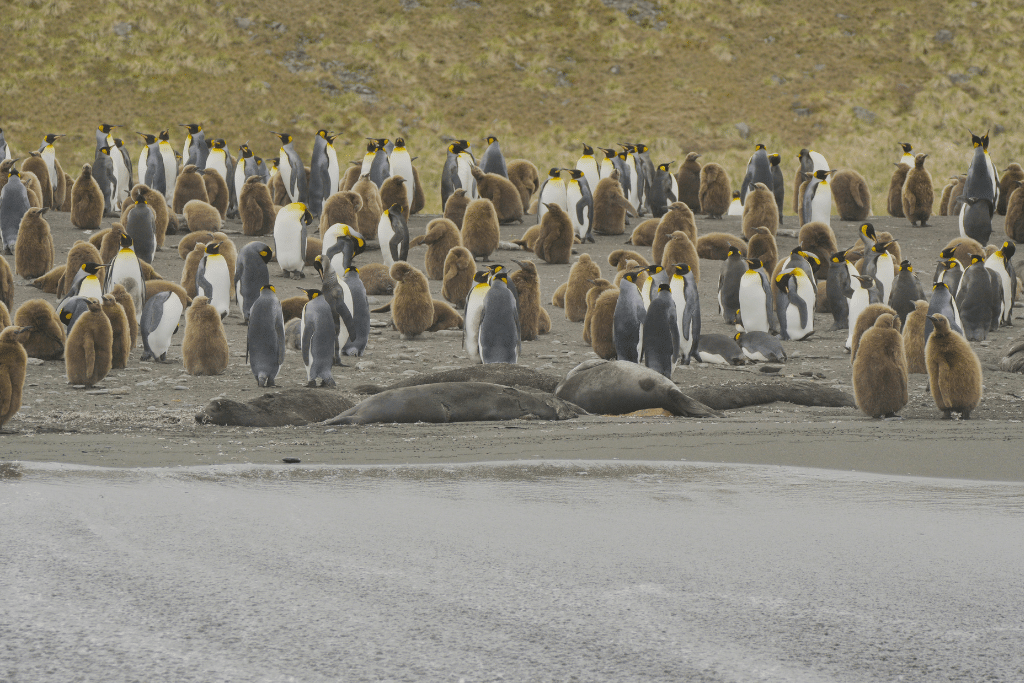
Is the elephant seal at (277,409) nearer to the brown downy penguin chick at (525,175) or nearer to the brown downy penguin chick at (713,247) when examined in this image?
the brown downy penguin chick at (713,247)

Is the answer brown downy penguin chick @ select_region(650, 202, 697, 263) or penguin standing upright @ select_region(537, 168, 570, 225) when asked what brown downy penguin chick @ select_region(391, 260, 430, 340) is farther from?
penguin standing upright @ select_region(537, 168, 570, 225)

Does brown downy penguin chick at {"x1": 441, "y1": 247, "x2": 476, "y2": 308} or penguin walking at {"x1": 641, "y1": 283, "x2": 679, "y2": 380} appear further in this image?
brown downy penguin chick at {"x1": 441, "y1": 247, "x2": 476, "y2": 308}

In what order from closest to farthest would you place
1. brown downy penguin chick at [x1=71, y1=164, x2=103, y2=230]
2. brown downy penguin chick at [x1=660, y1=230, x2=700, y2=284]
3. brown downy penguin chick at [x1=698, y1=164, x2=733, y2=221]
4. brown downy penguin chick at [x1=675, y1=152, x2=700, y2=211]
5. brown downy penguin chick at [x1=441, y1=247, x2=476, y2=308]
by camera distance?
brown downy penguin chick at [x1=441, y1=247, x2=476, y2=308] → brown downy penguin chick at [x1=660, y1=230, x2=700, y2=284] → brown downy penguin chick at [x1=71, y1=164, x2=103, y2=230] → brown downy penguin chick at [x1=698, y1=164, x2=733, y2=221] → brown downy penguin chick at [x1=675, y1=152, x2=700, y2=211]

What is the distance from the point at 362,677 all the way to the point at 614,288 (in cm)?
692

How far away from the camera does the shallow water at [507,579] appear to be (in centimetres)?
249

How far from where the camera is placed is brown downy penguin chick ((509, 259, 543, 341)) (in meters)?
9.72

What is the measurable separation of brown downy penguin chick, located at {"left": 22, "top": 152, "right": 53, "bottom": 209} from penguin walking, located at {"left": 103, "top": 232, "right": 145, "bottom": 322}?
8.57 meters

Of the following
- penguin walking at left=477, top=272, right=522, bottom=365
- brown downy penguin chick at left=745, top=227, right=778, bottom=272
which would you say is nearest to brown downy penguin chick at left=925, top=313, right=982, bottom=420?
penguin walking at left=477, top=272, right=522, bottom=365

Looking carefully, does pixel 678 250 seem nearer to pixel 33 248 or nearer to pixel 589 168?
pixel 33 248

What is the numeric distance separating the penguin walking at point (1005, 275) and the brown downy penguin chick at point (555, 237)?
4804 mm

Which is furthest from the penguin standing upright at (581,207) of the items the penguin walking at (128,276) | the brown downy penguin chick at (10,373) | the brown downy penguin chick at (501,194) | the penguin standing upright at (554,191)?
the brown downy penguin chick at (10,373)

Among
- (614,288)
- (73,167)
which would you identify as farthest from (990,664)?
(73,167)

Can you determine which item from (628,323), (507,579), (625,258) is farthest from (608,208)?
(507,579)

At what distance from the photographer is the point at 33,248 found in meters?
11.8
